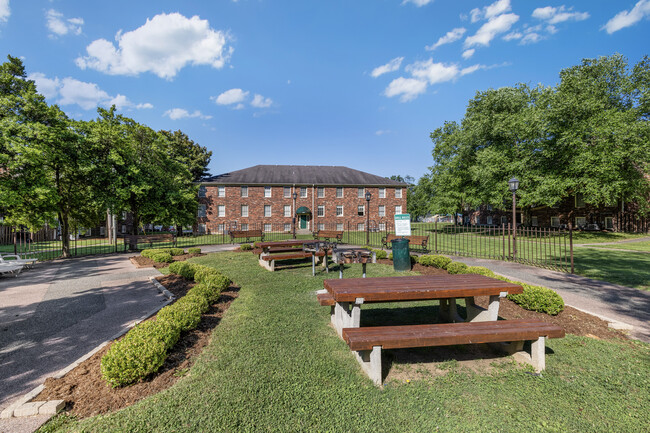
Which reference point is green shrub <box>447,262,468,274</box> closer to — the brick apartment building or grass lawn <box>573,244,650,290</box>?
grass lawn <box>573,244,650,290</box>

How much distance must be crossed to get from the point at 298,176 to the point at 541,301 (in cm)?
3329

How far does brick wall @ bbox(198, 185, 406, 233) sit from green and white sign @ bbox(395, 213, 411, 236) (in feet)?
84.0

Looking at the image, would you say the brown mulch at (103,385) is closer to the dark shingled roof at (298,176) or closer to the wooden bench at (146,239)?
the wooden bench at (146,239)

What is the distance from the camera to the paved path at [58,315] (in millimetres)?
3674

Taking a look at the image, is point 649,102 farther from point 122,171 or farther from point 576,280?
point 122,171

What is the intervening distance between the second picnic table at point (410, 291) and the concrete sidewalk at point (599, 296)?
2527mm

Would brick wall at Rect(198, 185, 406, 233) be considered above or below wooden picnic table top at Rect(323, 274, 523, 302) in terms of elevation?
above

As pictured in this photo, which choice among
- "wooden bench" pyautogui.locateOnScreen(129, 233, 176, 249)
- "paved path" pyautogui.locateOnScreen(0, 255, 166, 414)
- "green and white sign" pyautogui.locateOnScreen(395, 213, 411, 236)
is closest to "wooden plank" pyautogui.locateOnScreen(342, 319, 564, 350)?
"paved path" pyautogui.locateOnScreen(0, 255, 166, 414)

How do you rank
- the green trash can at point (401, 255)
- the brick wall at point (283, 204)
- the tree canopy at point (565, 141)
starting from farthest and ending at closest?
the brick wall at point (283, 204) → the tree canopy at point (565, 141) → the green trash can at point (401, 255)

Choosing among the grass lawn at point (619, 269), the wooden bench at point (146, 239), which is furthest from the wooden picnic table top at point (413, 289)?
the wooden bench at point (146, 239)

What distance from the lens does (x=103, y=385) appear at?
312 cm

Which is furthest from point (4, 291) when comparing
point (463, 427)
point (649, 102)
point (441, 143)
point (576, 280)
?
point (649, 102)

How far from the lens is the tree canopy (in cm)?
2016

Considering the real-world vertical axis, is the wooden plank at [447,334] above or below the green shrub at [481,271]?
above
